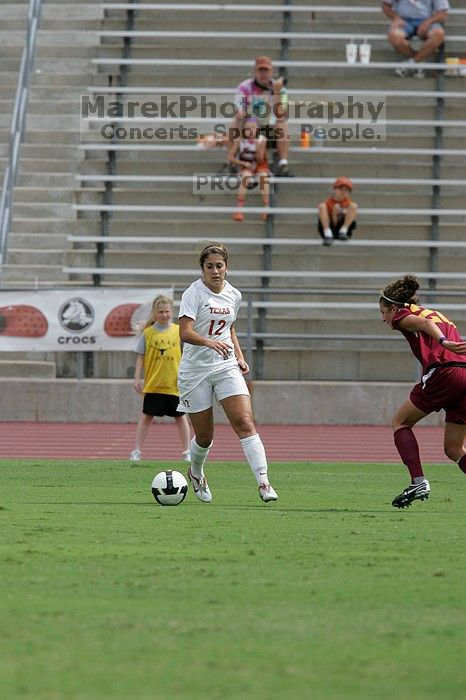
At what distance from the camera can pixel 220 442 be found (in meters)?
17.9

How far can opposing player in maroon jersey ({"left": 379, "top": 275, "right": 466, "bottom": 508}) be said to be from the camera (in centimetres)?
1012

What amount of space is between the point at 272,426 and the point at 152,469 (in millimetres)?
6274

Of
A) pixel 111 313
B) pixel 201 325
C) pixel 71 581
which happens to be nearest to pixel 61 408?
pixel 111 313

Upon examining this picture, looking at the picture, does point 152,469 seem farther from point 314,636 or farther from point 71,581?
point 314,636

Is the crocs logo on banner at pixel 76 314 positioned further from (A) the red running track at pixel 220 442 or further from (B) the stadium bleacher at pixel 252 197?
(A) the red running track at pixel 220 442

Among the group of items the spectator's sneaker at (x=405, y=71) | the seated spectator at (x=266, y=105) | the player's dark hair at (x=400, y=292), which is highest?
the spectator's sneaker at (x=405, y=71)

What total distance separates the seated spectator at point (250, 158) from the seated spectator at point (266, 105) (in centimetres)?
16

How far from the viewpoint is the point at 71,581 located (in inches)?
263

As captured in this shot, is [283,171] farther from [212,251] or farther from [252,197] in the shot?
[212,251]

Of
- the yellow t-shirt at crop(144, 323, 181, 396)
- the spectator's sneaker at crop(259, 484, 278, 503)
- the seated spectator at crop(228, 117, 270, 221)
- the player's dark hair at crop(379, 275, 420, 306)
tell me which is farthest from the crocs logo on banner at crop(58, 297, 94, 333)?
the player's dark hair at crop(379, 275, 420, 306)

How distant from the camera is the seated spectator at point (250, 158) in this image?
2314cm

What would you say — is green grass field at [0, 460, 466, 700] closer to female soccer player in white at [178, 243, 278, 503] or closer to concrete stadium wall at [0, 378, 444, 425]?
female soccer player in white at [178, 243, 278, 503]

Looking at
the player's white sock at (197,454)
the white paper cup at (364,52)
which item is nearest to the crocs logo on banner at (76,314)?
the white paper cup at (364,52)

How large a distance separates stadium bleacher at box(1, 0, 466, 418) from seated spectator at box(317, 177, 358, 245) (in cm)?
63
